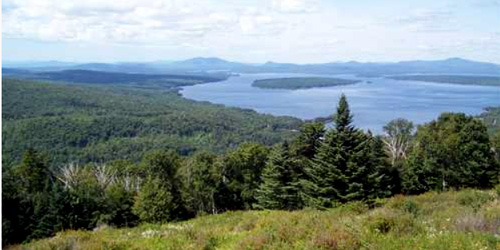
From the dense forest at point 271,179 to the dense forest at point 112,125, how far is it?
49351mm

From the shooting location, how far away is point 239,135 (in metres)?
112

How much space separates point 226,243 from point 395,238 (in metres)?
2.40

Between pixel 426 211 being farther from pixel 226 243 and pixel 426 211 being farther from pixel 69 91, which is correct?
pixel 69 91

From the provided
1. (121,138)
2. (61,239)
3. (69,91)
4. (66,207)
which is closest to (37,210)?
(66,207)

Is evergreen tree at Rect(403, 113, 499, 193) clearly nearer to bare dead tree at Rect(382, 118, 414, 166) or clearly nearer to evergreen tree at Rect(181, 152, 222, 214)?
bare dead tree at Rect(382, 118, 414, 166)

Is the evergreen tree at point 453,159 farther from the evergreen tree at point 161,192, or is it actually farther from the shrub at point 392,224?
the shrub at point 392,224

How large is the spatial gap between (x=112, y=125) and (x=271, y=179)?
320 feet

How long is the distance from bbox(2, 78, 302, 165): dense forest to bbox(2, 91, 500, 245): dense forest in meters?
49.4

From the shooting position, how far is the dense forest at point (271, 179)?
68.4 feet

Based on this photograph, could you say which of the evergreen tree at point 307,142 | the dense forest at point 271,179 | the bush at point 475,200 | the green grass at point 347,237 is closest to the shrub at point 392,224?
the green grass at point 347,237

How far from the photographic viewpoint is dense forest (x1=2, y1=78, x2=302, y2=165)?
3681 inches

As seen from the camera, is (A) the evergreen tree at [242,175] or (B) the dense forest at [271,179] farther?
(A) the evergreen tree at [242,175]

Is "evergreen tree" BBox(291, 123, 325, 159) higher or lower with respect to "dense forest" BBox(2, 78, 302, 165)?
higher

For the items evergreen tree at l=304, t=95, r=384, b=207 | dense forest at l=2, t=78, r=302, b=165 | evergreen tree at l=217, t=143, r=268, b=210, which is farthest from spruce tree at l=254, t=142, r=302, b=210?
dense forest at l=2, t=78, r=302, b=165
